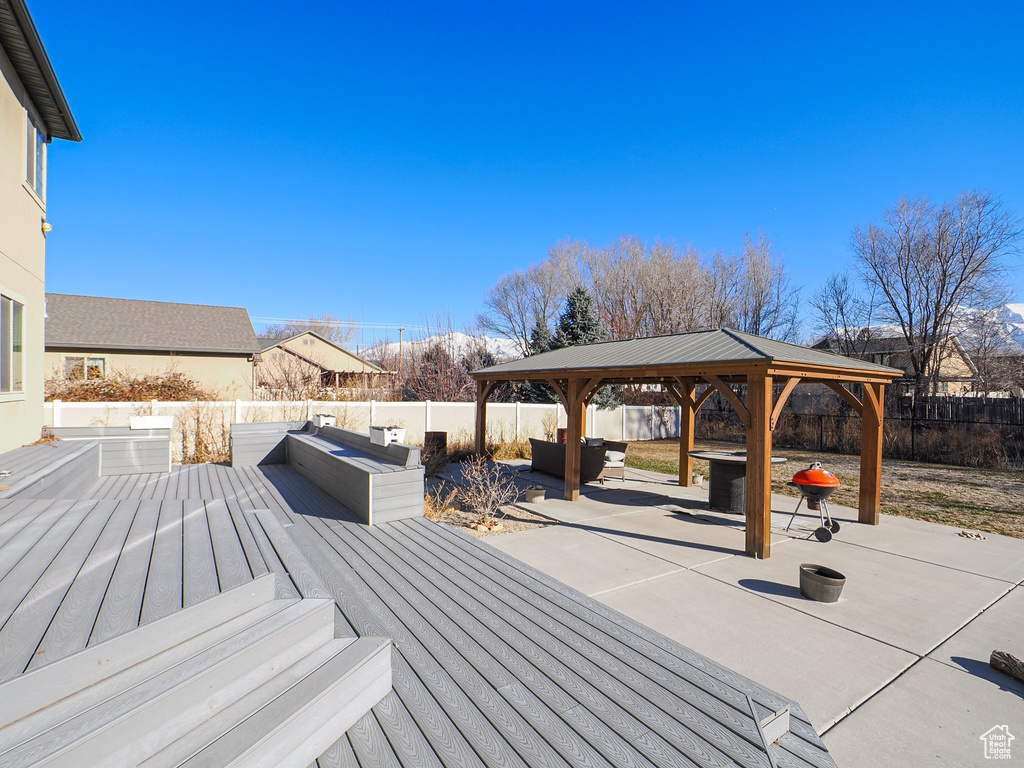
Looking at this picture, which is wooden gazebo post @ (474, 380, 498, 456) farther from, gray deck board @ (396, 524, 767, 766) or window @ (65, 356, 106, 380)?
window @ (65, 356, 106, 380)

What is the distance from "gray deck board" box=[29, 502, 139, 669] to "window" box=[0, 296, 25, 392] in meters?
4.07

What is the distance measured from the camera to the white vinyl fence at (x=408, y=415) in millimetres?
9750

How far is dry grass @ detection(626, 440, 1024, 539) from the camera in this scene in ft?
24.3

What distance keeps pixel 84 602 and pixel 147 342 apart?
1695 cm

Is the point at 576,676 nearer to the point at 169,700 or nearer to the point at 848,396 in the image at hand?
the point at 169,700

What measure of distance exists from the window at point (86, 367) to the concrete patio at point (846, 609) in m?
15.1

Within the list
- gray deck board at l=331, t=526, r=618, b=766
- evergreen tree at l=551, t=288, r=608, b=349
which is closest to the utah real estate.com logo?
gray deck board at l=331, t=526, r=618, b=766

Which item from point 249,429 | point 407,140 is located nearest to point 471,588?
point 249,429

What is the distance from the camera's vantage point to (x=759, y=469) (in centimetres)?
565

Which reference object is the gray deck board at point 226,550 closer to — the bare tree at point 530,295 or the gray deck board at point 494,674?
the gray deck board at point 494,674

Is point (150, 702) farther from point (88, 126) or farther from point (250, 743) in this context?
point (88, 126)

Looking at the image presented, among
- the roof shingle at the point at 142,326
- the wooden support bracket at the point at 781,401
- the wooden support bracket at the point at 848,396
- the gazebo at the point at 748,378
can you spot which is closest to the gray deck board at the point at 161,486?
the gazebo at the point at 748,378

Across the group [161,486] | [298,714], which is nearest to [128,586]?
[298,714]

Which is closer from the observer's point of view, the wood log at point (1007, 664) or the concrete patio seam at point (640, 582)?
the wood log at point (1007, 664)
